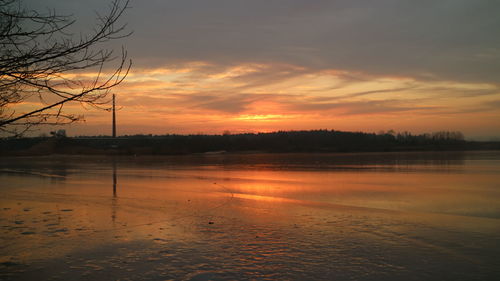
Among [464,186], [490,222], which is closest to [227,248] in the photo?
[490,222]

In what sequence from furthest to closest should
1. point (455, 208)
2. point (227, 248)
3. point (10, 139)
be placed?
1. point (455, 208)
2. point (227, 248)
3. point (10, 139)

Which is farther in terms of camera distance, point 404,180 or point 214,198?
point 404,180

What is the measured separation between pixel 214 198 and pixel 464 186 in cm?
1097

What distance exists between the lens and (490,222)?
10414 millimetres

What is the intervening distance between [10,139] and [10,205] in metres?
9.08

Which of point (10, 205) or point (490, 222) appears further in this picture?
point (10, 205)

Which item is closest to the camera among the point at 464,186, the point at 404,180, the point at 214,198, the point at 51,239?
the point at 51,239

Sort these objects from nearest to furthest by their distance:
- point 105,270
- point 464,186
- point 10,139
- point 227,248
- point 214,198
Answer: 1. point 10,139
2. point 105,270
3. point 227,248
4. point 214,198
5. point 464,186

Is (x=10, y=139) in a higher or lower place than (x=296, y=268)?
higher

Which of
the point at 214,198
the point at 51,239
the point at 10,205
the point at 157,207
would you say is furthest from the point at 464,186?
the point at 10,205

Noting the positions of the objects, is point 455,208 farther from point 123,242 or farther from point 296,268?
point 123,242

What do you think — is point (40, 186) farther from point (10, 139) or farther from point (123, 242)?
point (10, 139)

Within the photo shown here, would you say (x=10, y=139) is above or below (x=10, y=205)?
above

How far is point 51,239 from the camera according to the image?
27.9ft
